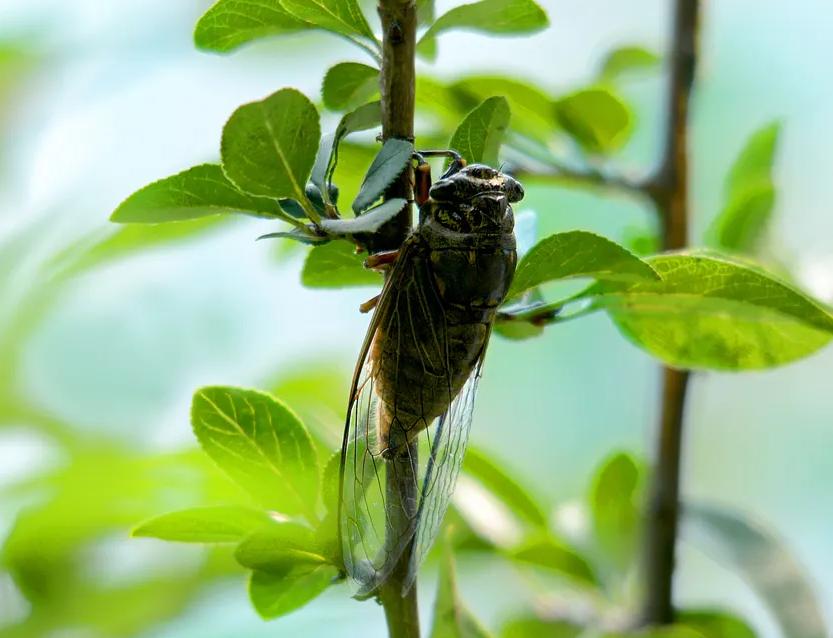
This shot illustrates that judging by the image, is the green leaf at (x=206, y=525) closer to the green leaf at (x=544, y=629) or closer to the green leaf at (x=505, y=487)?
the green leaf at (x=505, y=487)

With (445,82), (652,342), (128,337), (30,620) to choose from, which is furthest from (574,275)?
(128,337)

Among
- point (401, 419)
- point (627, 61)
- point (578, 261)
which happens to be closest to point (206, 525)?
point (401, 419)

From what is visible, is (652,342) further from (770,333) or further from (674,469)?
(674,469)

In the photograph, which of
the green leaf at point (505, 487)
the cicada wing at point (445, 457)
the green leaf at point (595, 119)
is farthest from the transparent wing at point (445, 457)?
the green leaf at point (595, 119)

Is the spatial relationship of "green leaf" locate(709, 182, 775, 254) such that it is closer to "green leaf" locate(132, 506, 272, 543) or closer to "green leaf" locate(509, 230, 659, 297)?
"green leaf" locate(509, 230, 659, 297)

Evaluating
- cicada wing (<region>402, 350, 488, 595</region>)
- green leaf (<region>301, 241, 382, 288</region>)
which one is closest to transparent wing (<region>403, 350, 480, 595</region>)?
cicada wing (<region>402, 350, 488, 595</region>)
